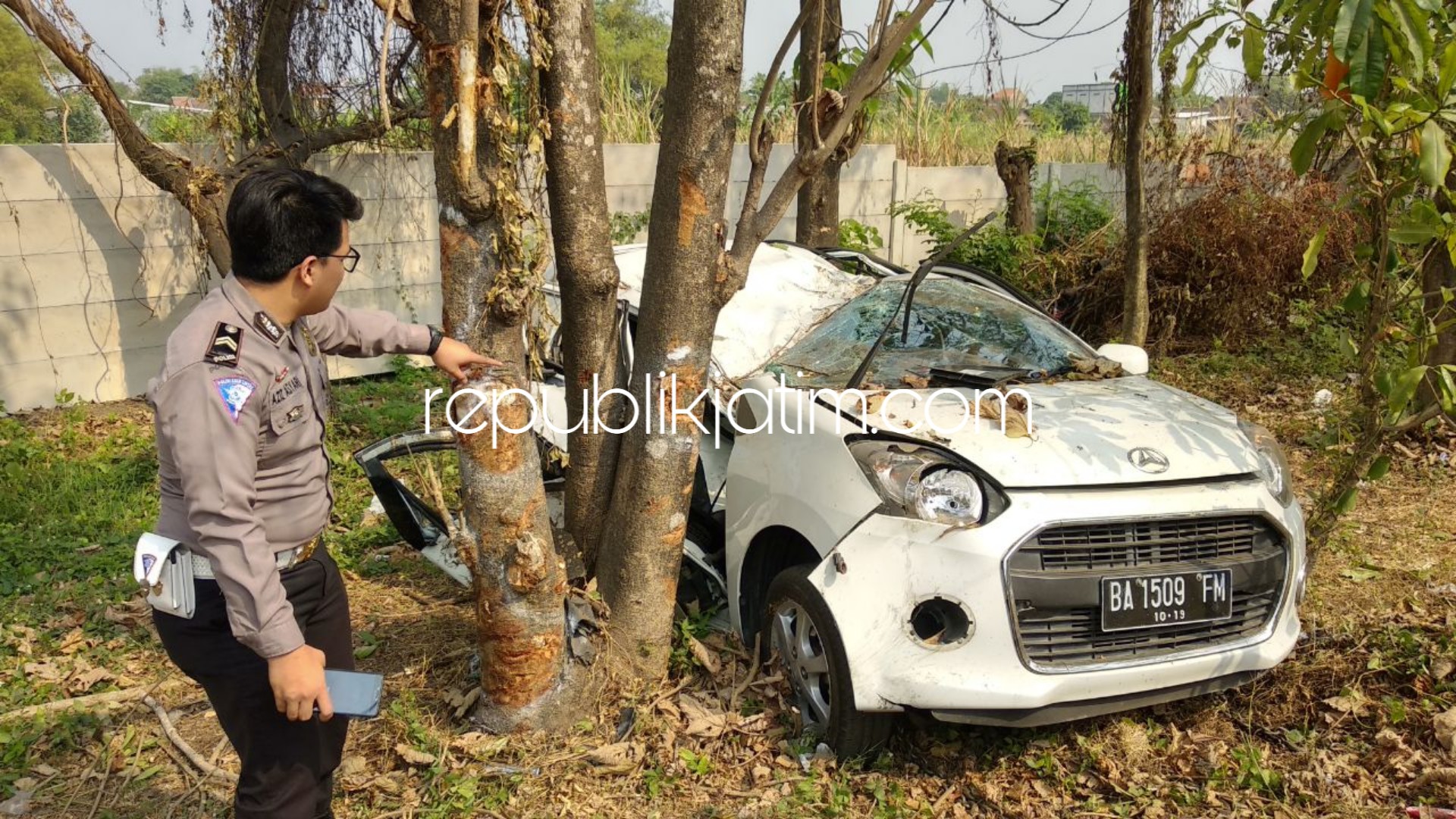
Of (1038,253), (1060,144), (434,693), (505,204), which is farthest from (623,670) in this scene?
(1060,144)

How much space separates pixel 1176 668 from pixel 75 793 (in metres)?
3.32

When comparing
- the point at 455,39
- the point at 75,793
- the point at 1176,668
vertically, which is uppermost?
the point at 455,39

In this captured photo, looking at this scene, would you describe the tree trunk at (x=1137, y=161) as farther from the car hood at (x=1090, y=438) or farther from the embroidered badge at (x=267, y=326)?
the embroidered badge at (x=267, y=326)

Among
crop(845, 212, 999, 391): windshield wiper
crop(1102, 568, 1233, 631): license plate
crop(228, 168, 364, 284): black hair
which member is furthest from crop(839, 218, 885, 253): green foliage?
crop(228, 168, 364, 284): black hair

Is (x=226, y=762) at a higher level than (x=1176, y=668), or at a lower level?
lower

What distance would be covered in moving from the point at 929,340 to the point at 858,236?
6.31 m

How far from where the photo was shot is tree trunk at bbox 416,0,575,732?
266 cm

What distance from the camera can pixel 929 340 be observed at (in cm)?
385

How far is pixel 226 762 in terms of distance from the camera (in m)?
3.15

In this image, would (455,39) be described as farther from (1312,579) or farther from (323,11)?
(323,11)

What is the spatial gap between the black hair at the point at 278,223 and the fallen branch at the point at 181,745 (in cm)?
178

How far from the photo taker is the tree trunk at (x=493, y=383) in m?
2.66

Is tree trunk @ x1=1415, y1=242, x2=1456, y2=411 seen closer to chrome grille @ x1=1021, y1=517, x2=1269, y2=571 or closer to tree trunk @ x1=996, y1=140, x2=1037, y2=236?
chrome grille @ x1=1021, y1=517, x2=1269, y2=571

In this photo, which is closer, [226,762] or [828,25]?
[226,762]
